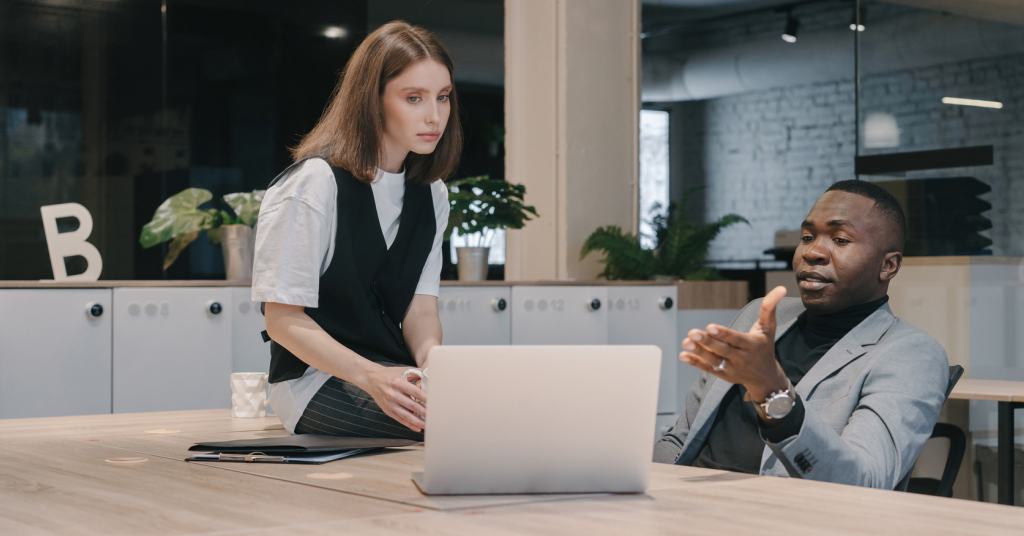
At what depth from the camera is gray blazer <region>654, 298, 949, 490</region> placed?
1.84 metres

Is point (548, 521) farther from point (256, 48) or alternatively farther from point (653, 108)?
point (653, 108)

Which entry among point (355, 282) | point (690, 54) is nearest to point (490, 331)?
point (355, 282)

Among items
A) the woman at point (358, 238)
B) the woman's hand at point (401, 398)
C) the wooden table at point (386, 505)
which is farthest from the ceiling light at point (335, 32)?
the wooden table at point (386, 505)

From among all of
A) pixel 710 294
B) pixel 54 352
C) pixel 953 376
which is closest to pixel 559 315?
pixel 710 294

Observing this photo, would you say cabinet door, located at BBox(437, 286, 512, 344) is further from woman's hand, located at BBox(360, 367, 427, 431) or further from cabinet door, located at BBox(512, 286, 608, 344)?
woman's hand, located at BBox(360, 367, 427, 431)

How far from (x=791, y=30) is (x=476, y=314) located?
6028mm

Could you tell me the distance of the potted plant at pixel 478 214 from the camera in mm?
5355

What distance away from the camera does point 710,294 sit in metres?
5.88

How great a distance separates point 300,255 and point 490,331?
9.55ft

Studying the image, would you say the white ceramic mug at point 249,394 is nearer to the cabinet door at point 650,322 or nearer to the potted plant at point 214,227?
the potted plant at point 214,227

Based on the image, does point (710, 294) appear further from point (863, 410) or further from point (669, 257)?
point (863, 410)

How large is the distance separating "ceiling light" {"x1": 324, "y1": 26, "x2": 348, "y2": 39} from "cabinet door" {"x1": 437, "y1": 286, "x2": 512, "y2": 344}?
1870mm

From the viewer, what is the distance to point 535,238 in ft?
21.2

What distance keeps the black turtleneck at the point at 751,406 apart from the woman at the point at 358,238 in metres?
0.58
